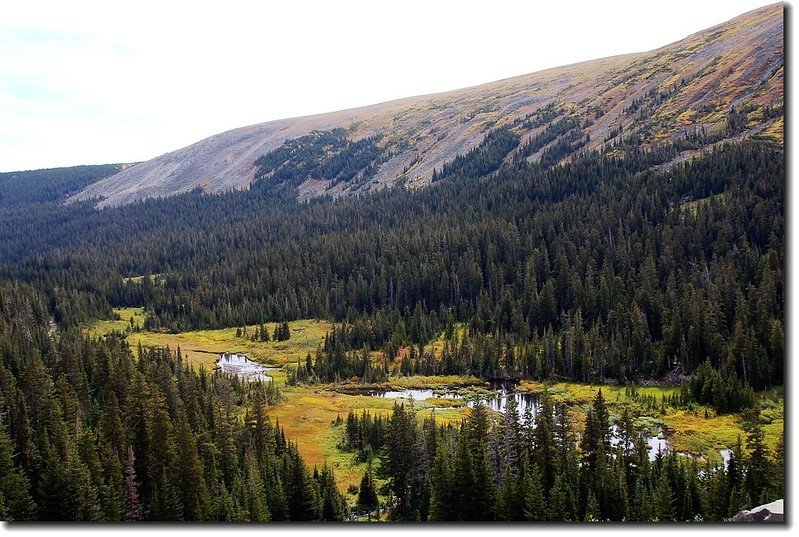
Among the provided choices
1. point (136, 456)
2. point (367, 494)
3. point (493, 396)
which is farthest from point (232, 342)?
point (367, 494)

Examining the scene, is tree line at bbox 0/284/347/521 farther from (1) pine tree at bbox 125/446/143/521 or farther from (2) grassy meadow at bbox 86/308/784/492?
(2) grassy meadow at bbox 86/308/784/492

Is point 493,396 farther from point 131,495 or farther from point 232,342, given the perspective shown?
point 232,342

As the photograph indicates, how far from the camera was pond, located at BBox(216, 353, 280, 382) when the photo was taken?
9601cm

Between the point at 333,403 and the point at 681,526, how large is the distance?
60712 millimetres

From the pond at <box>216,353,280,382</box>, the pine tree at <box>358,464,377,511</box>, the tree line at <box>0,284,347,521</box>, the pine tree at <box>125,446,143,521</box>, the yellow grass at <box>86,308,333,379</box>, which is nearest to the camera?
the tree line at <box>0,284,347,521</box>

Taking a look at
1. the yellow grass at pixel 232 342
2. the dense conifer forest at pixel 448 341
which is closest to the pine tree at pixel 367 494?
the dense conifer forest at pixel 448 341

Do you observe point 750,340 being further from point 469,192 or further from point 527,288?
point 469,192

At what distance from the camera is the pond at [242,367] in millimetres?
96012

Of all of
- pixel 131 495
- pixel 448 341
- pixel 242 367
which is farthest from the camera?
pixel 448 341

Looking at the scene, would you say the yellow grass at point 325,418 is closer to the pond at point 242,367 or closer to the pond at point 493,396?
the pond at point 493,396

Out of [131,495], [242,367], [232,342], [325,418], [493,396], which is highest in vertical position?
[131,495]

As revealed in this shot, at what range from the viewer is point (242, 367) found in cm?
10450

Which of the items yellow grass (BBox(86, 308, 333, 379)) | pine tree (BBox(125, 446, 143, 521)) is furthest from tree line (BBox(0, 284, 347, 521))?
yellow grass (BBox(86, 308, 333, 379))

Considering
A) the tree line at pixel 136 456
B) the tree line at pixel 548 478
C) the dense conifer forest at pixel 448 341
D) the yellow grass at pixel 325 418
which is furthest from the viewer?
the yellow grass at pixel 325 418
